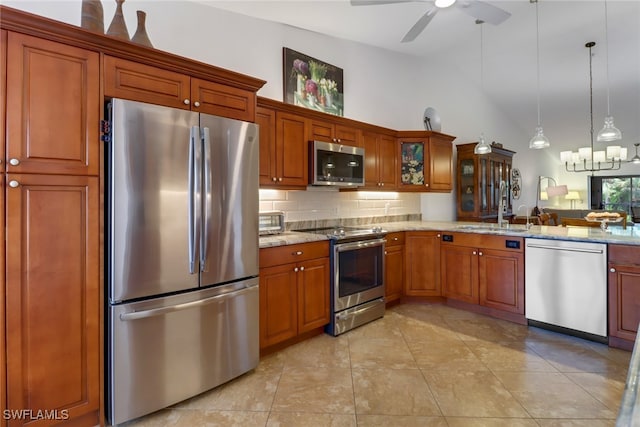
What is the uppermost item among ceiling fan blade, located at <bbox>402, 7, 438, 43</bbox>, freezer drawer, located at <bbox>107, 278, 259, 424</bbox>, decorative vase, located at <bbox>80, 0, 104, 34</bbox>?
ceiling fan blade, located at <bbox>402, 7, 438, 43</bbox>

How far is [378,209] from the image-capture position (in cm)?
434

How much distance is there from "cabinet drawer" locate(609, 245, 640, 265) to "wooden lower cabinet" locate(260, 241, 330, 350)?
236 cm

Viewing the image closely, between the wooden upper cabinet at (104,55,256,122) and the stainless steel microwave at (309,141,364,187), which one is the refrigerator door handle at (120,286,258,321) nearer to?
the wooden upper cabinet at (104,55,256,122)

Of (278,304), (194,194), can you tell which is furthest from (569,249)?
A: (194,194)

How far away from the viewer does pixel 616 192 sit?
859cm

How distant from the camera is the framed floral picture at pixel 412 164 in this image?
4184 mm

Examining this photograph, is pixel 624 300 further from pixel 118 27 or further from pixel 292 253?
pixel 118 27

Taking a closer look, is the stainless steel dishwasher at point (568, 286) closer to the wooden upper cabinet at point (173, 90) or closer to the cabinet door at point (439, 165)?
the cabinet door at point (439, 165)

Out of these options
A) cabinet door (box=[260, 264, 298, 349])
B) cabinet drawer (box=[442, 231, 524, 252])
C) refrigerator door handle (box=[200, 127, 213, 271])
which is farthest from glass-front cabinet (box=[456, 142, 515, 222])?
refrigerator door handle (box=[200, 127, 213, 271])

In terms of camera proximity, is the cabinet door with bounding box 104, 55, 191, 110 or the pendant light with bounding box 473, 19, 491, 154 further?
the pendant light with bounding box 473, 19, 491, 154

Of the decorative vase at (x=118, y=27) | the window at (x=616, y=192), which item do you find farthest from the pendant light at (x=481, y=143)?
the window at (x=616, y=192)

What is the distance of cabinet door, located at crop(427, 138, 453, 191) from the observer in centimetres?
421

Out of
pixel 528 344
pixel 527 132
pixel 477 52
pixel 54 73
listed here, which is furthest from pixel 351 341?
pixel 527 132

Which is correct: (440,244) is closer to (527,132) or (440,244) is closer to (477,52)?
(477,52)
